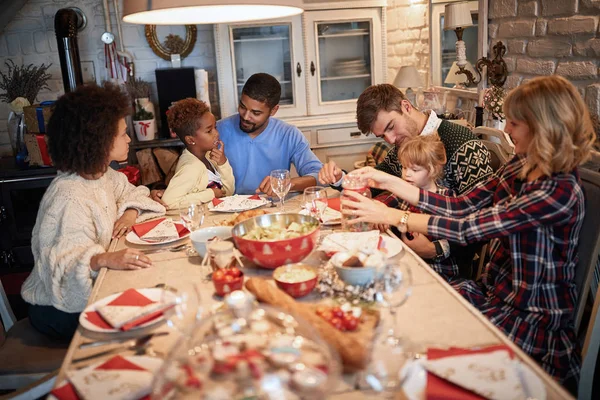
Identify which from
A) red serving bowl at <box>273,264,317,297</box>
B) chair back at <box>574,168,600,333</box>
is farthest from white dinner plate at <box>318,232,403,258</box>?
chair back at <box>574,168,600,333</box>

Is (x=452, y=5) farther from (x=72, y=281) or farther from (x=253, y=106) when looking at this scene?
(x=72, y=281)

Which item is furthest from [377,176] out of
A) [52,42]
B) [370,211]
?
[52,42]

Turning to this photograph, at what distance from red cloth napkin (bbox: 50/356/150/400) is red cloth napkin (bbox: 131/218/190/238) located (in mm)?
929

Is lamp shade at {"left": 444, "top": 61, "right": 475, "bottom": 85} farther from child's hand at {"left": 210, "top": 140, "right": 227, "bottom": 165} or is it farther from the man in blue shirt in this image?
child's hand at {"left": 210, "top": 140, "right": 227, "bottom": 165}

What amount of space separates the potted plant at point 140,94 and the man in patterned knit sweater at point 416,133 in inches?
95.2

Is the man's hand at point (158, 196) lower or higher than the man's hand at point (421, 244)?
higher

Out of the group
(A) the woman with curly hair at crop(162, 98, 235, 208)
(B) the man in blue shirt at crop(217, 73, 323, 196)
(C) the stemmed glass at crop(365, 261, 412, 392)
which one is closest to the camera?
(C) the stemmed glass at crop(365, 261, 412, 392)

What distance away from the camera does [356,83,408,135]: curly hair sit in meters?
2.38

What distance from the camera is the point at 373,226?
6.52 ft

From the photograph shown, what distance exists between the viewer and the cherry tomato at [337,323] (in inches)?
47.1

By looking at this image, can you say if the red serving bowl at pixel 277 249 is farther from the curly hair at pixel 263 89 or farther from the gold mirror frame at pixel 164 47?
the gold mirror frame at pixel 164 47

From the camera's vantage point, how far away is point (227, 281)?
1436mm

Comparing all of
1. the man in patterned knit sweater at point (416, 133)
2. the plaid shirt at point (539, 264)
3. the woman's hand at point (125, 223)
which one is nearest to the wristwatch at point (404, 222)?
the plaid shirt at point (539, 264)

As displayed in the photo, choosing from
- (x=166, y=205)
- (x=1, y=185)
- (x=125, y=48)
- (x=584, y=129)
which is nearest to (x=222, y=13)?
(x=166, y=205)
